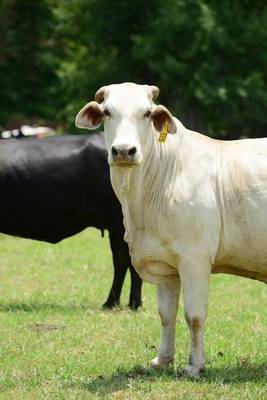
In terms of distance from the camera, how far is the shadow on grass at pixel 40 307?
990 cm

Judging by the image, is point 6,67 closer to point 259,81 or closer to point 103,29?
point 103,29

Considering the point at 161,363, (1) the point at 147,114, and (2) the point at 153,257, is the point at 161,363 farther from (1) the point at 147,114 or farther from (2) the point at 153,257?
(1) the point at 147,114

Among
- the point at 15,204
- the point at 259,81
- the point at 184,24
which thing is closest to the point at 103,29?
the point at 184,24

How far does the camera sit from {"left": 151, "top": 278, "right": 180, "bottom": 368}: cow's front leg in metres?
7.13

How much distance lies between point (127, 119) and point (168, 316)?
1500 mm

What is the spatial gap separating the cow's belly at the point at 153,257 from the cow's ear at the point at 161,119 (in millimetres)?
729

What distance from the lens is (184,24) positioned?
34719mm

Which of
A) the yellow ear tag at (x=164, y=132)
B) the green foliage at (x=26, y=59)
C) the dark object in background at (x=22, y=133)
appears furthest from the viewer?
the green foliage at (x=26, y=59)

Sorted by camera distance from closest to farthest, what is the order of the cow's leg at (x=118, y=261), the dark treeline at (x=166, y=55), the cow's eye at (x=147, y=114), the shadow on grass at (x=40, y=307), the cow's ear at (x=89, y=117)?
the cow's eye at (x=147, y=114)
the cow's ear at (x=89, y=117)
the shadow on grass at (x=40, y=307)
the cow's leg at (x=118, y=261)
the dark treeline at (x=166, y=55)

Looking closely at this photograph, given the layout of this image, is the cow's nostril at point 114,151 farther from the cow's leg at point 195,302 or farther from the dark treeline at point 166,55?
the dark treeline at point 166,55

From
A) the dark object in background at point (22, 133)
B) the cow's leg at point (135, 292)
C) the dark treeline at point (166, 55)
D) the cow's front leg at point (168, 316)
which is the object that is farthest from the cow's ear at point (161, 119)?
the dark treeline at point (166, 55)

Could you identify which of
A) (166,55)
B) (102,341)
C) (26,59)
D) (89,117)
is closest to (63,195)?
(102,341)

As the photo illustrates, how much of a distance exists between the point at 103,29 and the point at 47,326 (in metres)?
29.3

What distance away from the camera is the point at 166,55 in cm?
3488
